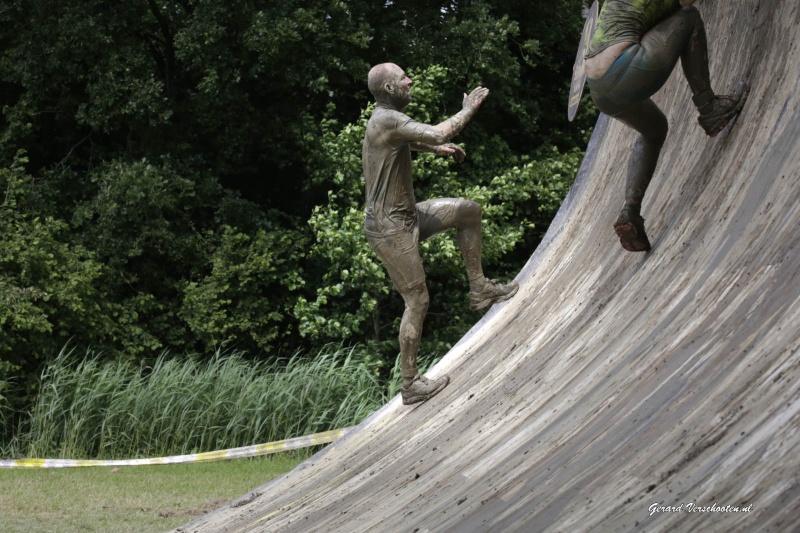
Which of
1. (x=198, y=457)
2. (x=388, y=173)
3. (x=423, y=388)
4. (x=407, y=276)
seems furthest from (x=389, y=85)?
(x=198, y=457)

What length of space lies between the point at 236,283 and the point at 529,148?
5.53m

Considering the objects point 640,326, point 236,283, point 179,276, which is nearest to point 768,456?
point 640,326

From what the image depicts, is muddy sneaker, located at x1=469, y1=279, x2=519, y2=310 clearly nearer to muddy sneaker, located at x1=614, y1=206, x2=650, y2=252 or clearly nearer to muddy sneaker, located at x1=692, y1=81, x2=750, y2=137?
muddy sneaker, located at x1=614, y1=206, x2=650, y2=252

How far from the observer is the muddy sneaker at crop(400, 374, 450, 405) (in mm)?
7293

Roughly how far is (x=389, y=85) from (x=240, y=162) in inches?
475

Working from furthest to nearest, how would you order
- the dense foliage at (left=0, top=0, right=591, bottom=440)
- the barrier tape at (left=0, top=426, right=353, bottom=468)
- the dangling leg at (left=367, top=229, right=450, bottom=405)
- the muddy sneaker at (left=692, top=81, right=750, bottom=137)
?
the dense foliage at (left=0, top=0, right=591, bottom=440) < the barrier tape at (left=0, top=426, right=353, bottom=468) < the dangling leg at (left=367, top=229, right=450, bottom=405) < the muddy sneaker at (left=692, top=81, right=750, bottom=137)

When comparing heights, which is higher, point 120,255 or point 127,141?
point 127,141

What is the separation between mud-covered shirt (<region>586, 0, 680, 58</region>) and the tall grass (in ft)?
27.8

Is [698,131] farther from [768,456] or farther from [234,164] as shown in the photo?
[234,164]

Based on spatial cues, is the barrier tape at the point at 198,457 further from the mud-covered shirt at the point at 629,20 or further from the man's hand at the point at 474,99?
the mud-covered shirt at the point at 629,20

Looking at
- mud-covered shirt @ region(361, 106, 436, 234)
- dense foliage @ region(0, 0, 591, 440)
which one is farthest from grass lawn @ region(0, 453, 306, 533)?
dense foliage @ region(0, 0, 591, 440)

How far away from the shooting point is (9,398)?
13.6m

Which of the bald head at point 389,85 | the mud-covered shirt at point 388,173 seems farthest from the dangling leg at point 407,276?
the bald head at point 389,85

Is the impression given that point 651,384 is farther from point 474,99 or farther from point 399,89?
point 399,89
